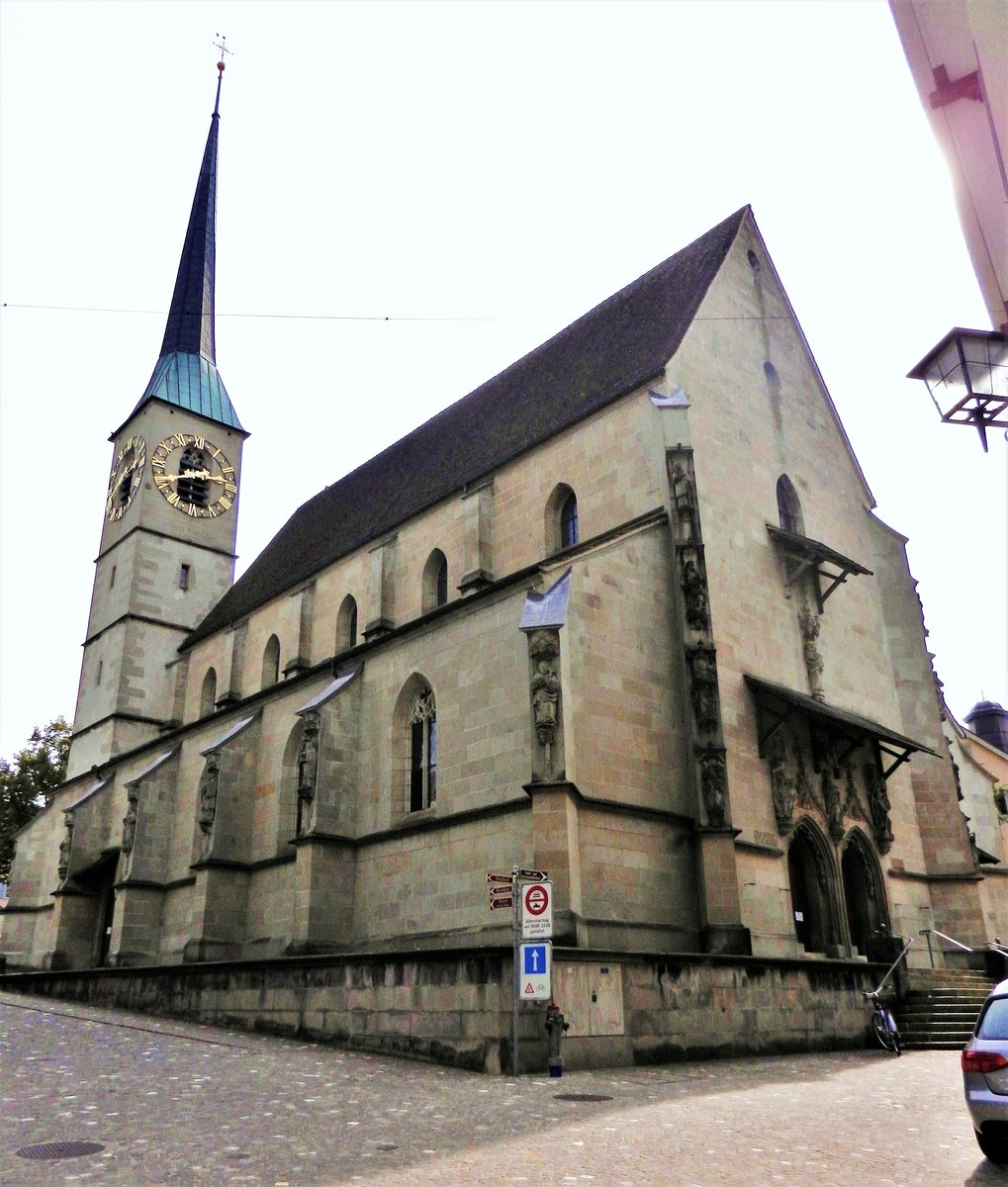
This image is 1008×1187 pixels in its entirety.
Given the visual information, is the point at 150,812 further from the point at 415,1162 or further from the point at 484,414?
the point at 415,1162

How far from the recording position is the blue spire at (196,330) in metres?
40.3

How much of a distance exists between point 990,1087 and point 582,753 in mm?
9806

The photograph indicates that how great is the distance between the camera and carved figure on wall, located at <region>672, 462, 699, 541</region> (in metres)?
19.7

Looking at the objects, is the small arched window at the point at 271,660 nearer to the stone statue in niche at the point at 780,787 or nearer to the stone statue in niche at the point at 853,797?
the stone statue in niche at the point at 780,787

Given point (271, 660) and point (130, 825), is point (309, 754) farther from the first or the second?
point (271, 660)

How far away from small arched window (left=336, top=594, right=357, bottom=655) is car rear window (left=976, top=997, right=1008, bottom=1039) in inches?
827

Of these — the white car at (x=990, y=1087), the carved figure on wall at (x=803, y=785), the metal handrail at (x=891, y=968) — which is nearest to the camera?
the white car at (x=990, y=1087)

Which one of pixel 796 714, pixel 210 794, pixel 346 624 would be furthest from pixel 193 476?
pixel 796 714

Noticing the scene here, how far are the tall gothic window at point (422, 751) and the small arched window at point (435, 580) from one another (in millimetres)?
5244

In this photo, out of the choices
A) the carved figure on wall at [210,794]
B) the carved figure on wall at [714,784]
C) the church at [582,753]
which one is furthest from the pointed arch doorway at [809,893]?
the carved figure on wall at [210,794]

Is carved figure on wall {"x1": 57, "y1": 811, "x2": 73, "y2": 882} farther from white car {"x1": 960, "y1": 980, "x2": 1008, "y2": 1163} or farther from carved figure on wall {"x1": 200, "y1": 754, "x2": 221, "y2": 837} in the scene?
white car {"x1": 960, "y1": 980, "x2": 1008, "y2": 1163}

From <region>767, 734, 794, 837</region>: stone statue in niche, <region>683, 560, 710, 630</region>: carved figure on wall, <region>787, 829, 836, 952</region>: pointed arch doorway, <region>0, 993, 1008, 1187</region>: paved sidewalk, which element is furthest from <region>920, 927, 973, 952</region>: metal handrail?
<region>683, 560, 710, 630</region>: carved figure on wall

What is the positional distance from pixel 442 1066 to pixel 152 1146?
5.78 m

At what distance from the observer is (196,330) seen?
4272cm
